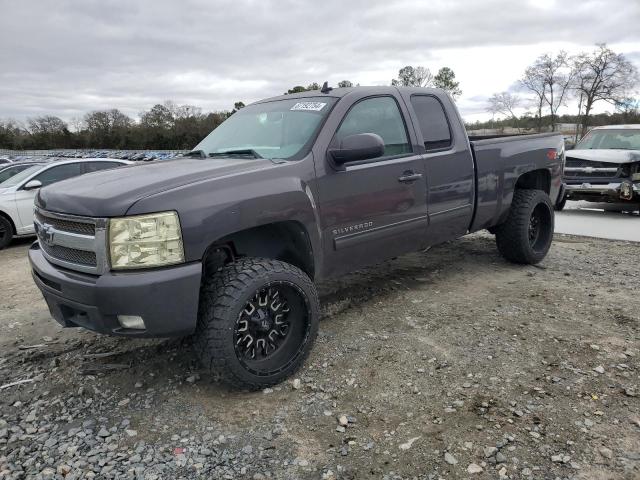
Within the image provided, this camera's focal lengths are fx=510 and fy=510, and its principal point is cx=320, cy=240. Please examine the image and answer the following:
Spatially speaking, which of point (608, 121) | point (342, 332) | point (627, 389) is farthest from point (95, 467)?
point (608, 121)

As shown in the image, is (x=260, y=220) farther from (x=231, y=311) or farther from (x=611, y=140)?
(x=611, y=140)

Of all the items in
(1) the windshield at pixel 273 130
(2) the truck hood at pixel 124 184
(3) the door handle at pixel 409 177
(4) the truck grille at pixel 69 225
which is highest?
(1) the windshield at pixel 273 130

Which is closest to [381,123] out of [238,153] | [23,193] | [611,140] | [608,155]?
[238,153]

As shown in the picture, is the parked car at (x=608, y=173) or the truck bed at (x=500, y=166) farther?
the parked car at (x=608, y=173)

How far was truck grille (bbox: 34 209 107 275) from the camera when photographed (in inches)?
110

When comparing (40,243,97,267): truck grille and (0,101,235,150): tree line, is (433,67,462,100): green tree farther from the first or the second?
(40,243,97,267): truck grille

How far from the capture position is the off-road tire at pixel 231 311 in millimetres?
2977

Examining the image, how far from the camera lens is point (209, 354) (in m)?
3.01

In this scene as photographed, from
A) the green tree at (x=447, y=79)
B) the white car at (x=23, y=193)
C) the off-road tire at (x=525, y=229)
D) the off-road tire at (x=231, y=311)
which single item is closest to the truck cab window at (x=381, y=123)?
the off-road tire at (x=231, y=311)

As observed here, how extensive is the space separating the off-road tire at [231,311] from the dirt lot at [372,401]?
151 mm

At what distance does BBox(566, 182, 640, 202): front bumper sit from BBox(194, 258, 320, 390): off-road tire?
868 centimetres

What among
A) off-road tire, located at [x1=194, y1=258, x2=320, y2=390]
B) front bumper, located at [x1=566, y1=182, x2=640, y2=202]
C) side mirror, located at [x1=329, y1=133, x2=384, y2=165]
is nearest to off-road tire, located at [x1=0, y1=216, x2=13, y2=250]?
off-road tire, located at [x1=194, y1=258, x2=320, y2=390]

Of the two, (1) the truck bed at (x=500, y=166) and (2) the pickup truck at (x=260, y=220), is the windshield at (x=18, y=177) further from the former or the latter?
(1) the truck bed at (x=500, y=166)

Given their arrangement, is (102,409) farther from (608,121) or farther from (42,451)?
(608,121)
